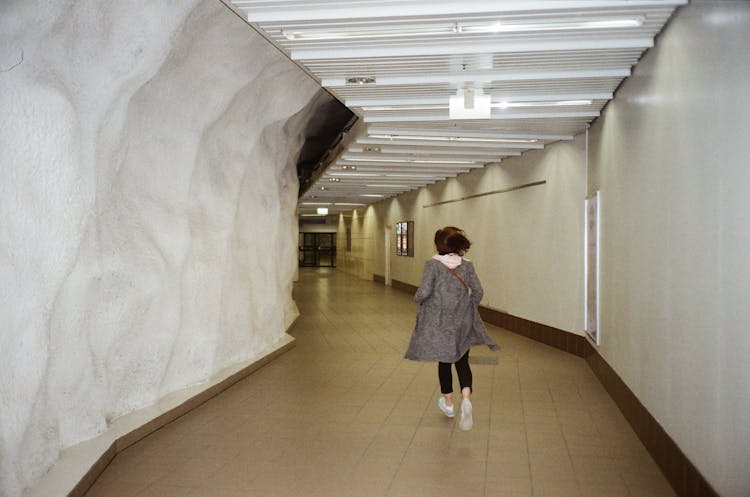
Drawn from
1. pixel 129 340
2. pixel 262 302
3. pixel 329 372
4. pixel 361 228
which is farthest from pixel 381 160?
pixel 361 228

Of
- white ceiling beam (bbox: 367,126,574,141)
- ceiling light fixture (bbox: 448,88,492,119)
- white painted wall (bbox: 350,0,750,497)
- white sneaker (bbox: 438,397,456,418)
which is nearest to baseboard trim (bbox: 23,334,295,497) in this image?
white sneaker (bbox: 438,397,456,418)

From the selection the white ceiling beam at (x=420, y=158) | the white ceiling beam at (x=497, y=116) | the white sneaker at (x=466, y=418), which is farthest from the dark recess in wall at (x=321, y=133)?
the white sneaker at (x=466, y=418)

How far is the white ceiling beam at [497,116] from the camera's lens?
861 centimetres

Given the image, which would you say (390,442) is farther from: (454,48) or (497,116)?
(497,116)

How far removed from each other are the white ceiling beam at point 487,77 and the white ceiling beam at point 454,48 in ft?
2.76

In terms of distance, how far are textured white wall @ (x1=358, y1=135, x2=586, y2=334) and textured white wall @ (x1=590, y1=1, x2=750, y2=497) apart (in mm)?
3550

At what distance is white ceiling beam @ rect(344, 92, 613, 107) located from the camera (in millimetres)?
7680

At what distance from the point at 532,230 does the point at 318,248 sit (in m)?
32.7

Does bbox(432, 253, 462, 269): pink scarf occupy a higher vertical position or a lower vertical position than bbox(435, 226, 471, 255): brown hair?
lower

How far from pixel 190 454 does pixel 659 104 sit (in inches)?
184

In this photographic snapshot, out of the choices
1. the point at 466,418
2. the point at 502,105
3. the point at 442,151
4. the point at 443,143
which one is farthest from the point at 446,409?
the point at 442,151

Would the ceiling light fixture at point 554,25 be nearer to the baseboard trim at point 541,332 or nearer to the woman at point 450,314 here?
→ the woman at point 450,314

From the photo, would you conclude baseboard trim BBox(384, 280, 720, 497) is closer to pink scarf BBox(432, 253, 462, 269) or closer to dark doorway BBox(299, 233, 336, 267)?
pink scarf BBox(432, 253, 462, 269)

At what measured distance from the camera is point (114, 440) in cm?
517
